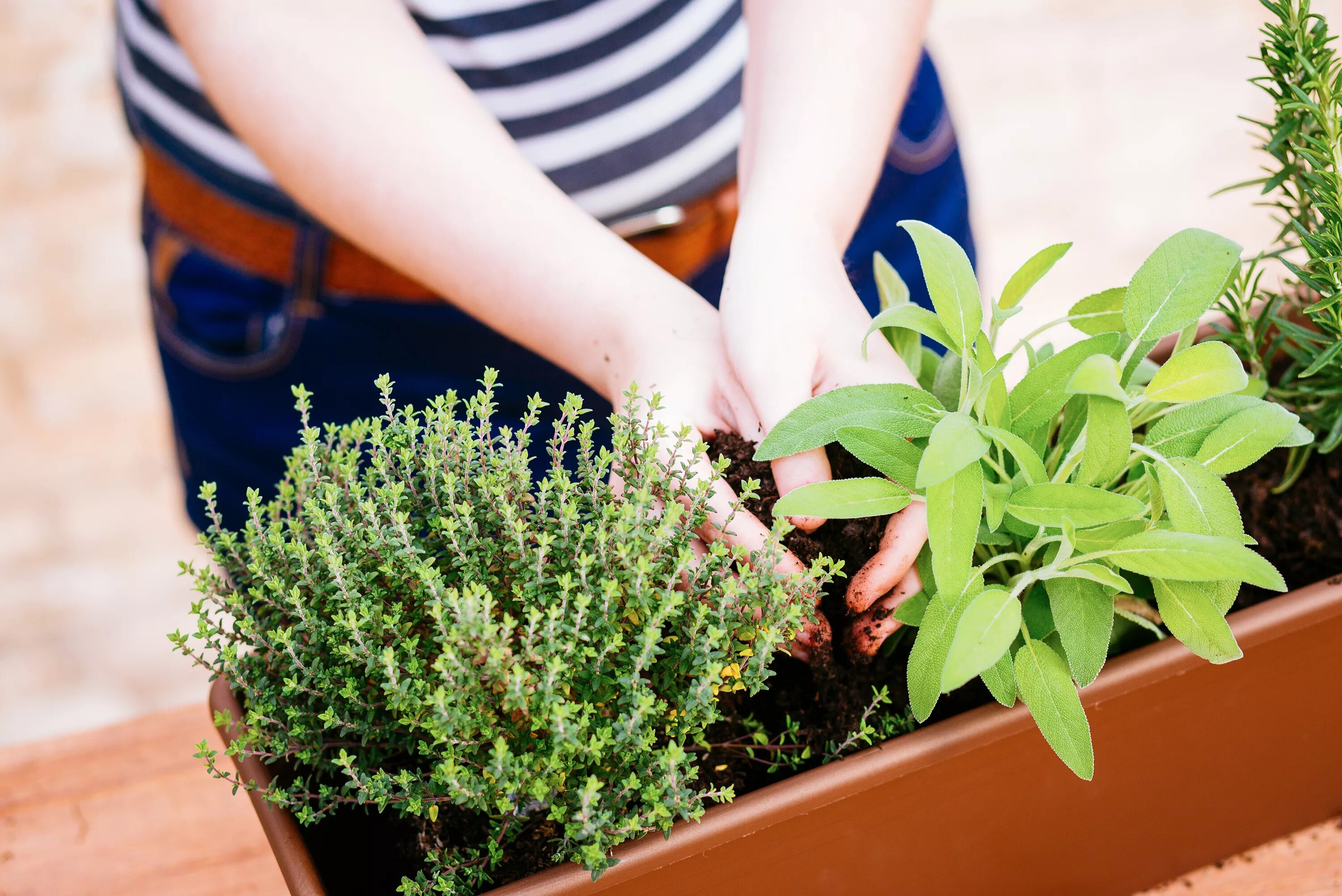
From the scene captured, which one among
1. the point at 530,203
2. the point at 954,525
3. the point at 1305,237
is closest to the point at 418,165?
the point at 530,203

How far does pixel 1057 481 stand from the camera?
58cm

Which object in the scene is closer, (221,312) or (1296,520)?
(1296,520)

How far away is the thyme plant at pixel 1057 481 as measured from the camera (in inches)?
20.8

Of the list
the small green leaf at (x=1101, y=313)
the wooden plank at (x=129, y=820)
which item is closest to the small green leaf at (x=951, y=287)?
the small green leaf at (x=1101, y=313)

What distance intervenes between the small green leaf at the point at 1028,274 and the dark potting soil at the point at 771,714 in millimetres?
143

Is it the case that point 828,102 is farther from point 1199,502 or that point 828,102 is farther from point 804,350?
point 1199,502

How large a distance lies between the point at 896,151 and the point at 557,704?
894mm

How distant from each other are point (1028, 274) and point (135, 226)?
10.5ft

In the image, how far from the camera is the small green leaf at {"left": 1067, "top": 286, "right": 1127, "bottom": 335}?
67 cm

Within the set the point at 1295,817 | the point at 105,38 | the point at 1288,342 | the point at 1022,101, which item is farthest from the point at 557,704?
the point at 105,38

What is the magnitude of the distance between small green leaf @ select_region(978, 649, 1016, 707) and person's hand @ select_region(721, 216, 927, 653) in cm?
8

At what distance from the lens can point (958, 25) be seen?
3605 mm

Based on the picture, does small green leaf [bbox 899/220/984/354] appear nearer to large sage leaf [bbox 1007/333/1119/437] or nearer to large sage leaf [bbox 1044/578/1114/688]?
large sage leaf [bbox 1007/333/1119/437]

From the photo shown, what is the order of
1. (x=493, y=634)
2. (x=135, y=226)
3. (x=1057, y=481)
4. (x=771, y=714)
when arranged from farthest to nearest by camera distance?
(x=135, y=226)
(x=771, y=714)
(x=1057, y=481)
(x=493, y=634)
